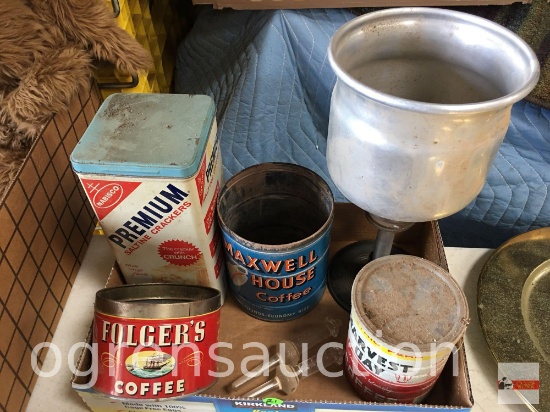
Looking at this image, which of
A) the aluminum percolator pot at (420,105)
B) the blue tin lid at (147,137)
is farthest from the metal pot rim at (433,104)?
the blue tin lid at (147,137)

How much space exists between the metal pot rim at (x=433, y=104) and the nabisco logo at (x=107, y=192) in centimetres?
24

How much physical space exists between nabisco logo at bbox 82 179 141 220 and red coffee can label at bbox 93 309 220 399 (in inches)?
4.6

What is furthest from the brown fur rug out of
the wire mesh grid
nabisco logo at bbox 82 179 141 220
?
nabisco logo at bbox 82 179 141 220

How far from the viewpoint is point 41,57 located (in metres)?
0.65

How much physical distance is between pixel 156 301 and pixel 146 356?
0.07m

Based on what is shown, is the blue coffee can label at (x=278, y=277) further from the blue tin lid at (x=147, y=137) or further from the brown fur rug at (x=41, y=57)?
the brown fur rug at (x=41, y=57)

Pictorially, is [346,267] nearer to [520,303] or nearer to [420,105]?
[520,303]

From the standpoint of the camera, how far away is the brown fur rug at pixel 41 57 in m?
0.63

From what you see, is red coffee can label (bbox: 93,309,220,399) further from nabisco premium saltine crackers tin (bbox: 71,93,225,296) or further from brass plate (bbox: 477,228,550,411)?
brass plate (bbox: 477,228,550,411)

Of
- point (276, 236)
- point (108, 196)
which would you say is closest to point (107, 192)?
point (108, 196)

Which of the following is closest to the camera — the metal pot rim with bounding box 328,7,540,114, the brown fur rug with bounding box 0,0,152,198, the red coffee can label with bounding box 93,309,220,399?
the metal pot rim with bounding box 328,7,540,114

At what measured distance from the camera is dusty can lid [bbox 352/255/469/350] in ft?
1.51

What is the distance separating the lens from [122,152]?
506mm

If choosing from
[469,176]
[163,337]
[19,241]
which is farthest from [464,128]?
[19,241]
